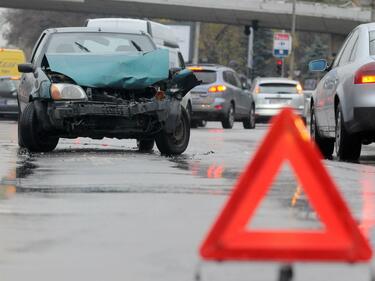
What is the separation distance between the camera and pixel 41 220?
24.5 ft

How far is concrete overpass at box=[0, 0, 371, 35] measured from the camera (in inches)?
2496

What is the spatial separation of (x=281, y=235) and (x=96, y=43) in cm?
1098

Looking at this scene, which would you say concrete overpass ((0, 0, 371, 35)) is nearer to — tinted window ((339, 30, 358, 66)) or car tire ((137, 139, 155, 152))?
car tire ((137, 139, 155, 152))

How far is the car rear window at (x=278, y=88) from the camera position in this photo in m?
36.2

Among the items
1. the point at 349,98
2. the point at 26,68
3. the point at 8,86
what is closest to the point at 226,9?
the point at 8,86

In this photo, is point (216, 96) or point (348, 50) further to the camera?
point (216, 96)

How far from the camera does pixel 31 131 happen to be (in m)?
14.2

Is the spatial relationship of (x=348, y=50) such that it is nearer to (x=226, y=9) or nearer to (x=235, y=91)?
(x=235, y=91)

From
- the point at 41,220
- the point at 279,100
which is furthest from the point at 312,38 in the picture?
the point at 41,220

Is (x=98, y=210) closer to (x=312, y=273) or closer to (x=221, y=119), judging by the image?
(x=312, y=273)

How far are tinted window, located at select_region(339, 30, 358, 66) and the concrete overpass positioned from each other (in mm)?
47384

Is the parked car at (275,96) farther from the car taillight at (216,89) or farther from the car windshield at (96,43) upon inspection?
the car windshield at (96,43)

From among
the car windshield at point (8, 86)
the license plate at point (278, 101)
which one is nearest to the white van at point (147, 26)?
the car windshield at point (8, 86)

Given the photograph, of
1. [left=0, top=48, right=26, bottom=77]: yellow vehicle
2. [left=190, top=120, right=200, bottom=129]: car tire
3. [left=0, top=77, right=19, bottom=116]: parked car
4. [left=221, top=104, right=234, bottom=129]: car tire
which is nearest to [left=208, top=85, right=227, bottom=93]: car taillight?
[left=221, top=104, right=234, bottom=129]: car tire
